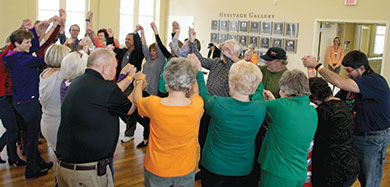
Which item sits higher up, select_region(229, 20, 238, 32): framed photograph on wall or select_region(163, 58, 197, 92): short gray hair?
select_region(229, 20, 238, 32): framed photograph on wall

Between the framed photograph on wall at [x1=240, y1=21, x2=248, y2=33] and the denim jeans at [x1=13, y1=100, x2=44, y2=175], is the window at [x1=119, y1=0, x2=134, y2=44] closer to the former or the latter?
the framed photograph on wall at [x1=240, y1=21, x2=248, y2=33]

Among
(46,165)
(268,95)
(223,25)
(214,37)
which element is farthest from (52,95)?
(214,37)

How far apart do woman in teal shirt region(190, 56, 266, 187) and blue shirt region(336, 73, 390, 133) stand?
3.84 ft

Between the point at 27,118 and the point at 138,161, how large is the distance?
1510 mm

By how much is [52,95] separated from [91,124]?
3.95ft

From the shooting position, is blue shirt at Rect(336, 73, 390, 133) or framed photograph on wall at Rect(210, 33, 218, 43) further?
framed photograph on wall at Rect(210, 33, 218, 43)

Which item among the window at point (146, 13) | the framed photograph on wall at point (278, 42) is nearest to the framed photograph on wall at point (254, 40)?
the framed photograph on wall at point (278, 42)

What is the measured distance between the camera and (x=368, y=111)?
120 inches

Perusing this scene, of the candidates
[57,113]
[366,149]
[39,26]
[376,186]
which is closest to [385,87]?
[366,149]

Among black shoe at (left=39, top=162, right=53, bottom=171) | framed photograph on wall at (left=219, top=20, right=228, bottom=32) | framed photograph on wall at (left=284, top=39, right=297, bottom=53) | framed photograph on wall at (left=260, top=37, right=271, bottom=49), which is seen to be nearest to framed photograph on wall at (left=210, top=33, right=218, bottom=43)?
framed photograph on wall at (left=219, top=20, right=228, bottom=32)

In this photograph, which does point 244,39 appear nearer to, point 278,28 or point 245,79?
point 278,28

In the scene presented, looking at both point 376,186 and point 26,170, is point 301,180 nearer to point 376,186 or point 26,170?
point 376,186

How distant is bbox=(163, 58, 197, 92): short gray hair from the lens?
7.18 feet

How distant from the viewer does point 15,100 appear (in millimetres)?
3658
